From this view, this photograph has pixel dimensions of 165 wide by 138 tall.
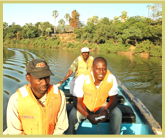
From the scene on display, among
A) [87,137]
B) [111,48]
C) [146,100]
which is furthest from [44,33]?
[87,137]

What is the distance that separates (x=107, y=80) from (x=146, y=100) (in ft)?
12.4

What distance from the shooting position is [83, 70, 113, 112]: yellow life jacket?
2086 mm

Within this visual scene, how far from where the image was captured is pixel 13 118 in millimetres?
1286

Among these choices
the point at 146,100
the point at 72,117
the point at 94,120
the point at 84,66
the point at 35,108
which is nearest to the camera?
the point at 35,108

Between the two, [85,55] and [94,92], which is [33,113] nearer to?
[94,92]

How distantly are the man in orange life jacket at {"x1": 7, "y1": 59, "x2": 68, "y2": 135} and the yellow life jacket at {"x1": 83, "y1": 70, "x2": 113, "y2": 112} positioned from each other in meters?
0.74

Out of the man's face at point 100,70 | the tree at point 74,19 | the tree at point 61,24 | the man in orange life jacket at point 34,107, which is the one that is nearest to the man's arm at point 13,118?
the man in orange life jacket at point 34,107

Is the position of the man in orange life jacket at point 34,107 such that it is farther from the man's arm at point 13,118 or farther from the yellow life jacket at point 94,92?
the yellow life jacket at point 94,92

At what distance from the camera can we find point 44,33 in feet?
146

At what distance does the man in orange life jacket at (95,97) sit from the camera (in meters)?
1.98

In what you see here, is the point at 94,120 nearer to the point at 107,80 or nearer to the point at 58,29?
the point at 107,80

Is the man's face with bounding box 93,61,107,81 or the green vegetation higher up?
the green vegetation

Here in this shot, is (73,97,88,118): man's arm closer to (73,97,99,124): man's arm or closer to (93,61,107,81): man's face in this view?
(73,97,99,124): man's arm

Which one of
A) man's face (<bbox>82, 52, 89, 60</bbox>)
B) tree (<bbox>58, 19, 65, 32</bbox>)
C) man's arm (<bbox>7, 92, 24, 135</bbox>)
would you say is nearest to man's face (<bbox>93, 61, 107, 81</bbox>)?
man's arm (<bbox>7, 92, 24, 135</bbox>)
